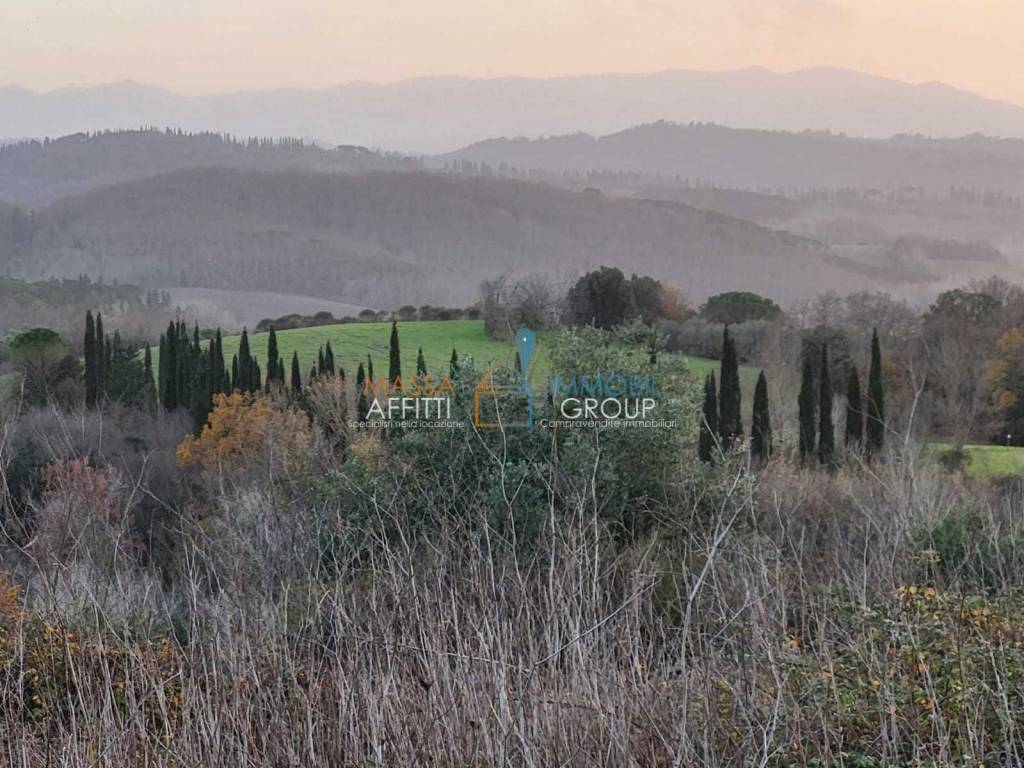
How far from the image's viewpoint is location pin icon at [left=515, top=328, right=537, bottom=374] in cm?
1353

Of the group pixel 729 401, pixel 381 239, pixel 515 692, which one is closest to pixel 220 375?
pixel 729 401

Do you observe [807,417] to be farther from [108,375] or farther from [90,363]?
[90,363]

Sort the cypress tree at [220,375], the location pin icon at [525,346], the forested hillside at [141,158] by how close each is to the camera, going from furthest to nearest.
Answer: the forested hillside at [141,158] → the cypress tree at [220,375] → the location pin icon at [525,346]

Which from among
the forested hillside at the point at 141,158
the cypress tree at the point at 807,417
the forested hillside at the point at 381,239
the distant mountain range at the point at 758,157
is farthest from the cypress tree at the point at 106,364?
the distant mountain range at the point at 758,157

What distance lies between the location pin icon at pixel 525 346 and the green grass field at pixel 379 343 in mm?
17174

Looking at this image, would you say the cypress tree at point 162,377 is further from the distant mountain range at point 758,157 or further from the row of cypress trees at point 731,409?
the distant mountain range at point 758,157

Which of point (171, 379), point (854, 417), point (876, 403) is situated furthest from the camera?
point (171, 379)

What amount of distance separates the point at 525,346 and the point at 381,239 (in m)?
48.9

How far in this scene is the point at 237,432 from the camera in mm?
24938

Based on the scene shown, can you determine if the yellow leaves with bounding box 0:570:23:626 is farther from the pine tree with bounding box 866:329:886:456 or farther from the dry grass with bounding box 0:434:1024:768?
the pine tree with bounding box 866:329:886:456

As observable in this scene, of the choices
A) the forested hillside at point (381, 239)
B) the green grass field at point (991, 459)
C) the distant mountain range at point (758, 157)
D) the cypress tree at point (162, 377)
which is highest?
the distant mountain range at point (758, 157)

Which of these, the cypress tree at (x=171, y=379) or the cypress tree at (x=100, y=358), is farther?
the cypress tree at (x=100, y=358)

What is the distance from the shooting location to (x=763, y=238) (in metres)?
50.3

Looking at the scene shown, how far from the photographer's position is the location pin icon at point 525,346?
13.5 metres
